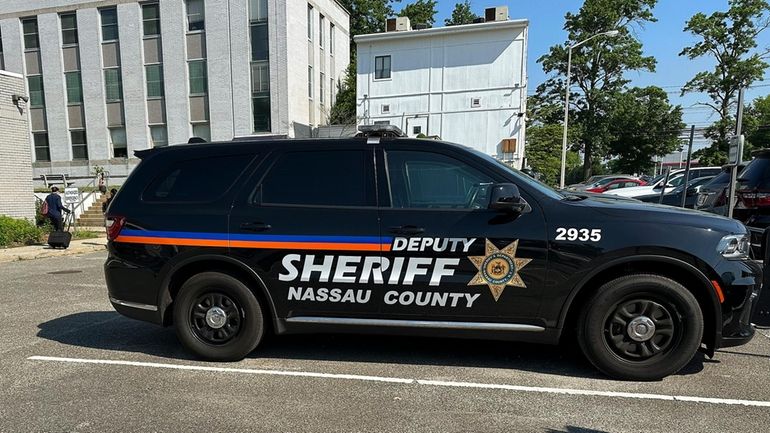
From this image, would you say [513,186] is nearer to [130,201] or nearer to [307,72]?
[130,201]

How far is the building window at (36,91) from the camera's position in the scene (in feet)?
86.3

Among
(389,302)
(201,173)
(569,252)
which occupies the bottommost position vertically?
(389,302)

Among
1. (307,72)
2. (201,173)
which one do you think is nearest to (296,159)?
(201,173)

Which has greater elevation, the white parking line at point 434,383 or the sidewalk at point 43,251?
the white parking line at point 434,383

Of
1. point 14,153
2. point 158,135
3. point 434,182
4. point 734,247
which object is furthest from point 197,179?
point 158,135

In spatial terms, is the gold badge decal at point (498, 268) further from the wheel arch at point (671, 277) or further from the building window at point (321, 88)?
the building window at point (321, 88)

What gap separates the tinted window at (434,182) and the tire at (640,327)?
119 cm

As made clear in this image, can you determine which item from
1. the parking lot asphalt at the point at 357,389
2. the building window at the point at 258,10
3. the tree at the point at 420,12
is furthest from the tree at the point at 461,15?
the parking lot asphalt at the point at 357,389

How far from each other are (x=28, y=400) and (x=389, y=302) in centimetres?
273

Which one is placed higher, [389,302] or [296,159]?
[296,159]

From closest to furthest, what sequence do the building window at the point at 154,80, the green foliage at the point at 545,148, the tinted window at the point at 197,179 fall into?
the tinted window at the point at 197,179 < the building window at the point at 154,80 < the green foliage at the point at 545,148

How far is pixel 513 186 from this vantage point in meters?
3.38

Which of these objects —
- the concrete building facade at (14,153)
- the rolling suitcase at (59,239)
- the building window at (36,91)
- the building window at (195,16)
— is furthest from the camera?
the building window at (36,91)

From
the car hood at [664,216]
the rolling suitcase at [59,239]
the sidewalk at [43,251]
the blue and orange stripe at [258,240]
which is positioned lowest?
the sidewalk at [43,251]
